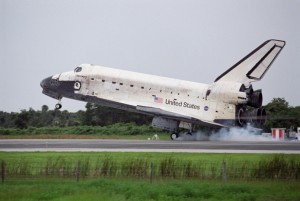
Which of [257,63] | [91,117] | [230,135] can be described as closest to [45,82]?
[91,117]

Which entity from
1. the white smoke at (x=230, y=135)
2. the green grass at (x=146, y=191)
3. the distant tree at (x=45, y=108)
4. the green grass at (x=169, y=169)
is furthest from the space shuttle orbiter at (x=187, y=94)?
the green grass at (x=146, y=191)

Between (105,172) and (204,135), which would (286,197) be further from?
(204,135)

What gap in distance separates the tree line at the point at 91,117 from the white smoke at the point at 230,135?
1.70 meters

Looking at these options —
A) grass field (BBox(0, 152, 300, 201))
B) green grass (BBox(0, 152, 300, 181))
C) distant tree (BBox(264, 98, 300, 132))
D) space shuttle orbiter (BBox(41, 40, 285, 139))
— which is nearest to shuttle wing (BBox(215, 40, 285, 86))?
space shuttle orbiter (BBox(41, 40, 285, 139))

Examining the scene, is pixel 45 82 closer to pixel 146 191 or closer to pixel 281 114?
pixel 281 114

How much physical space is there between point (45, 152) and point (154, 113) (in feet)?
42.6

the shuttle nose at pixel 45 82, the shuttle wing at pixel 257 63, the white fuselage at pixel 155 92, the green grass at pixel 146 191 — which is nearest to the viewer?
the green grass at pixel 146 191

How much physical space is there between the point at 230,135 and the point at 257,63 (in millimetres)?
4995

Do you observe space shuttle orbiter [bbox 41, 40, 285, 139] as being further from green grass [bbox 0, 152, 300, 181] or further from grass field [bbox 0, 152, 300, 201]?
green grass [bbox 0, 152, 300, 181]

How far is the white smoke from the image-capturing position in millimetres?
34688

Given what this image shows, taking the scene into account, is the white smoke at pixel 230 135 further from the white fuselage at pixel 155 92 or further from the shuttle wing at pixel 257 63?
the shuttle wing at pixel 257 63

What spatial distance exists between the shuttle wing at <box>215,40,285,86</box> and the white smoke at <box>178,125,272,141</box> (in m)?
3.06

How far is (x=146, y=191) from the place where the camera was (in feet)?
48.4

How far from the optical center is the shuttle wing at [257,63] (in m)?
35.7
